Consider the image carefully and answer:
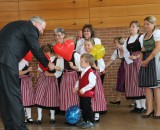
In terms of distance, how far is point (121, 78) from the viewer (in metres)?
6.00

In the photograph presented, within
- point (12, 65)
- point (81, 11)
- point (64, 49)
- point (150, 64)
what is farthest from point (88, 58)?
point (81, 11)

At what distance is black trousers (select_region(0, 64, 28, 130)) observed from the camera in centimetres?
368

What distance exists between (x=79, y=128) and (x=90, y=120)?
0.21 m

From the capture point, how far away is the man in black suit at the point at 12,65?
12.1ft

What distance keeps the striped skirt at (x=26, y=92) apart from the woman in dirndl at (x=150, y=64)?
5.91ft

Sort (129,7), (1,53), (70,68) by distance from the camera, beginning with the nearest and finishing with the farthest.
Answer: (1,53)
(70,68)
(129,7)

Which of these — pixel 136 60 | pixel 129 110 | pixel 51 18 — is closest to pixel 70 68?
pixel 136 60

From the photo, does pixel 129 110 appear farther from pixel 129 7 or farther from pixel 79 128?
pixel 129 7

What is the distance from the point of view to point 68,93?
5.05m

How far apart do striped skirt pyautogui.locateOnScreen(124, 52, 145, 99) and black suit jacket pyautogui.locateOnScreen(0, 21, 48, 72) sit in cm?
222

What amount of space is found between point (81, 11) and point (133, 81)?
93.1 inches

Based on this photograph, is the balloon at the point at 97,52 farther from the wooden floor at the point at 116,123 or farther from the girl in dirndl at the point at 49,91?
the wooden floor at the point at 116,123

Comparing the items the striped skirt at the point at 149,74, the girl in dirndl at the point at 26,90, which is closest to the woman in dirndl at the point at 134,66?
the striped skirt at the point at 149,74

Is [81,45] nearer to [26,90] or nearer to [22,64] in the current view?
[22,64]
